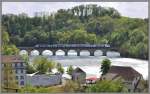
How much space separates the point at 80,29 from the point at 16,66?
62cm

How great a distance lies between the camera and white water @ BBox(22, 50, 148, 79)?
10.1 feet

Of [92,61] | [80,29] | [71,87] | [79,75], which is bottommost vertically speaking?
[71,87]

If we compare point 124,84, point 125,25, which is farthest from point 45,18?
point 124,84

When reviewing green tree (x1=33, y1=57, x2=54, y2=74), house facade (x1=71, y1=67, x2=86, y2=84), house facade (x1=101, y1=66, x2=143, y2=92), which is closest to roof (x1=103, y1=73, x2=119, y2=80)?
house facade (x1=101, y1=66, x2=143, y2=92)

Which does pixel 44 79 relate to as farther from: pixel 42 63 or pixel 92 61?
pixel 92 61

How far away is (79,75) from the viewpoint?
311cm

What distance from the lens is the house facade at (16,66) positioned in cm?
312

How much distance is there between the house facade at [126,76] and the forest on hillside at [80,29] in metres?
0.13

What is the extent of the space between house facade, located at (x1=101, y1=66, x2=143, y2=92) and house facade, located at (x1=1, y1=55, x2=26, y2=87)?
2.18ft

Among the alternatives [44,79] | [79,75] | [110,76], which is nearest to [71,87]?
[79,75]

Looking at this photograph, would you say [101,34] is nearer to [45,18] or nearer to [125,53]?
[125,53]

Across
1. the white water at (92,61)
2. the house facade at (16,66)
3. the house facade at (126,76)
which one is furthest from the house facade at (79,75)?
the house facade at (16,66)

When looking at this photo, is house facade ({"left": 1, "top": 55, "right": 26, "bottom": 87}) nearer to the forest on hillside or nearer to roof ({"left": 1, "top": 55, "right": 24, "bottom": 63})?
roof ({"left": 1, "top": 55, "right": 24, "bottom": 63})

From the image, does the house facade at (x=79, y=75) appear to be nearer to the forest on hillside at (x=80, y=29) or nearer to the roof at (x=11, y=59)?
the forest on hillside at (x=80, y=29)
